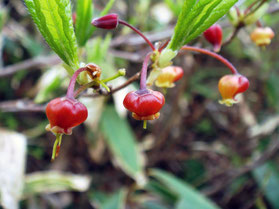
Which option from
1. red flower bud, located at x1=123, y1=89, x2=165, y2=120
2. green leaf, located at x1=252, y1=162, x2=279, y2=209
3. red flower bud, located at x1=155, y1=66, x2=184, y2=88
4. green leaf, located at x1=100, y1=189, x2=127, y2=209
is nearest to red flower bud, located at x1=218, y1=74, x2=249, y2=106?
red flower bud, located at x1=155, y1=66, x2=184, y2=88

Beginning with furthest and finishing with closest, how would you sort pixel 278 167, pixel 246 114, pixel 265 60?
pixel 265 60 < pixel 246 114 < pixel 278 167

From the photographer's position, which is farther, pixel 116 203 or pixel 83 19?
pixel 116 203

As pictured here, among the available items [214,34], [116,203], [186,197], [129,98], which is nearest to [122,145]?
[116,203]

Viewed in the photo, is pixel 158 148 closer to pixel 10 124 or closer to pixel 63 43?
pixel 10 124

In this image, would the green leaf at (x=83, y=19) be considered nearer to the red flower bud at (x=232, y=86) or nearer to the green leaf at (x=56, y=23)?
the green leaf at (x=56, y=23)

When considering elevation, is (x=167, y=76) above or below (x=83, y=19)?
below

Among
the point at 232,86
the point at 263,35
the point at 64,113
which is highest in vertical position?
the point at 263,35

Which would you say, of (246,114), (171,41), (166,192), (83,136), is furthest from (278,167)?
(171,41)

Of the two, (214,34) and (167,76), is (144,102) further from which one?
(214,34)
